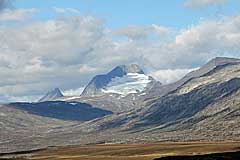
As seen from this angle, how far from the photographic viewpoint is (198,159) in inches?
7815

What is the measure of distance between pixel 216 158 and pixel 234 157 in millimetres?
5921

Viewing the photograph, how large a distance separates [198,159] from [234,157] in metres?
14.2

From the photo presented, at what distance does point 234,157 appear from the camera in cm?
18862

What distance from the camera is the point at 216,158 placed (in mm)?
191375

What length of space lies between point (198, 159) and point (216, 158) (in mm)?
8680
